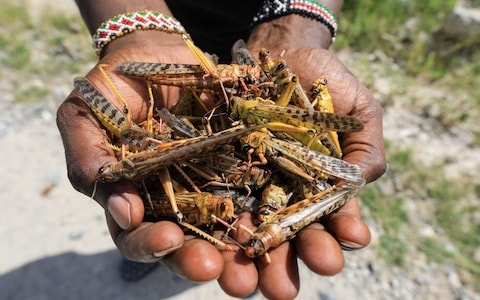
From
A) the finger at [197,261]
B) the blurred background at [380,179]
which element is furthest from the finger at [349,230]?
the blurred background at [380,179]

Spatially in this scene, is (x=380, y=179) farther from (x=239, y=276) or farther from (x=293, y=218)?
(x=239, y=276)

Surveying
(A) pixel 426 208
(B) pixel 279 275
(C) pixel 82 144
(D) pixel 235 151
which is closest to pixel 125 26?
(C) pixel 82 144

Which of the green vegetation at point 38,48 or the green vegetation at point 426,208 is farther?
the green vegetation at point 38,48

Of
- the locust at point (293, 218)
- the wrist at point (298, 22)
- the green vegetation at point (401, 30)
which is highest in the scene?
the wrist at point (298, 22)

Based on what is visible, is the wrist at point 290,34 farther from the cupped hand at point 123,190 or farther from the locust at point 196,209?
the locust at point 196,209

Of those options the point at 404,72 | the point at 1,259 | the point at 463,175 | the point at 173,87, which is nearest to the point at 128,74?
the point at 173,87

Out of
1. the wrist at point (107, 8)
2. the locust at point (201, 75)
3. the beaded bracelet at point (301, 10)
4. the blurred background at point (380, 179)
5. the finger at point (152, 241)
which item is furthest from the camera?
the blurred background at point (380, 179)
